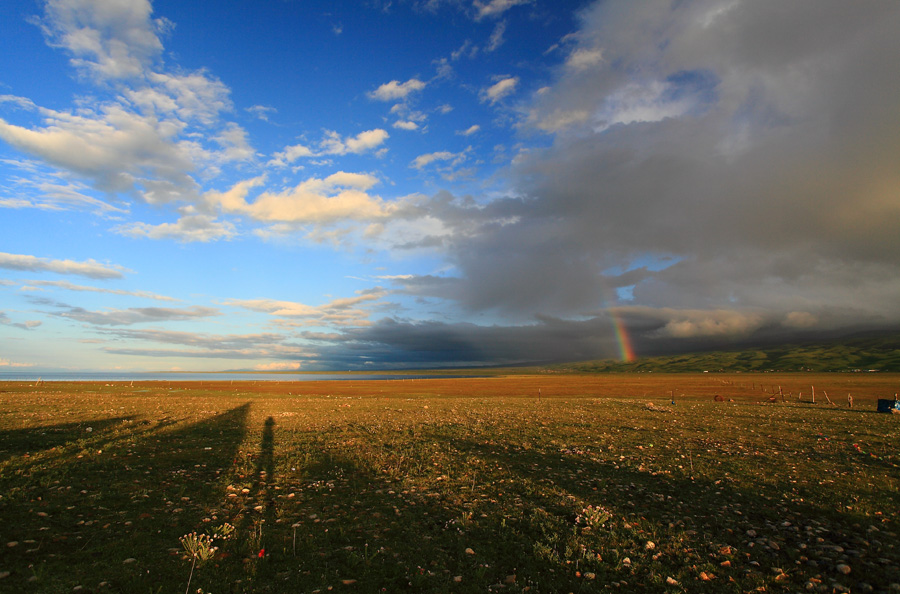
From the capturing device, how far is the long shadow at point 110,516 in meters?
8.02

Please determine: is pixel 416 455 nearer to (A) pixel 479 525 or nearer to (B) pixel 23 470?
(A) pixel 479 525

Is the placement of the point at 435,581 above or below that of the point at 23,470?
below

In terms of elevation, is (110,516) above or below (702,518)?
above

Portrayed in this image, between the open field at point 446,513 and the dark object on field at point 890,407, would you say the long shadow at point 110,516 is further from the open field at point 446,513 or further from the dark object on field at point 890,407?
the dark object on field at point 890,407

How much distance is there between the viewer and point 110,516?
36.5 feet

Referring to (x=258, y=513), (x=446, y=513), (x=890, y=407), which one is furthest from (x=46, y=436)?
(x=890, y=407)

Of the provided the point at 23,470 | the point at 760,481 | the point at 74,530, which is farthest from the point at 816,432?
the point at 23,470

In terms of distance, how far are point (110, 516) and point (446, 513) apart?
31.9 feet

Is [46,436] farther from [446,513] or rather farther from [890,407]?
[890,407]

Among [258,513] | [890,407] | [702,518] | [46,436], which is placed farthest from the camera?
[890,407]

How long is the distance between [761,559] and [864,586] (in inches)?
68.7

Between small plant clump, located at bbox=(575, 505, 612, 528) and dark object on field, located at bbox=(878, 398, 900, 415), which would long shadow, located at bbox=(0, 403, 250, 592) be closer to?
small plant clump, located at bbox=(575, 505, 612, 528)

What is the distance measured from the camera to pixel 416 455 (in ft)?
64.9

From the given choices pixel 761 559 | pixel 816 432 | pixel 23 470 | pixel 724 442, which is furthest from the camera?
pixel 816 432
